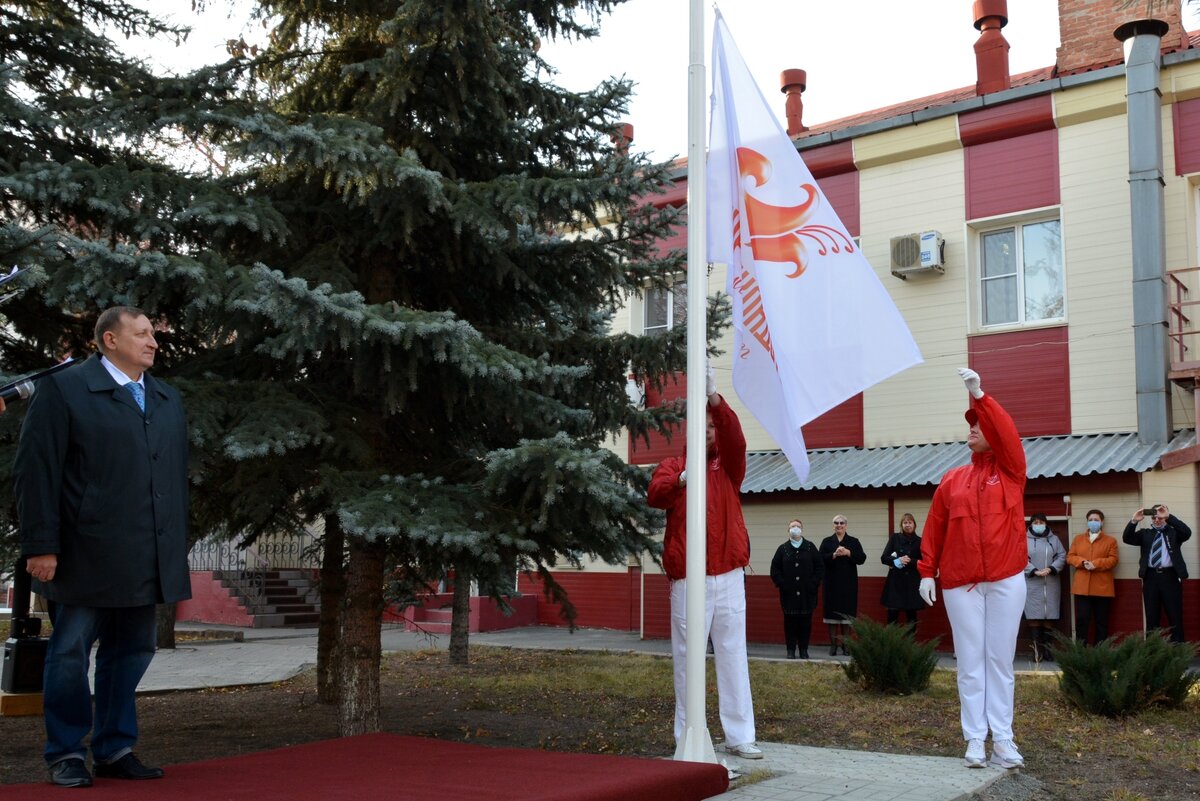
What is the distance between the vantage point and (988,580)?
22.0ft

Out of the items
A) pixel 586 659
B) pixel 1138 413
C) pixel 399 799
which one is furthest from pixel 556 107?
pixel 1138 413

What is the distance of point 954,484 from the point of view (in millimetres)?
7156

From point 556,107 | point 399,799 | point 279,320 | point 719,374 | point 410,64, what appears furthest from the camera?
point 719,374

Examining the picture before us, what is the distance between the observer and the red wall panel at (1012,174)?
1678cm

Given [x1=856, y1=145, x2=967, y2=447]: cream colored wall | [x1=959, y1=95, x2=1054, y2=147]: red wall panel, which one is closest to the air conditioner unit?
[x1=856, y1=145, x2=967, y2=447]: cream colored wall

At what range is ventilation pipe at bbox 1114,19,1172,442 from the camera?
1515 centimetres

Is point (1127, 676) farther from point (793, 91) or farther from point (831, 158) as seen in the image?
point (793, 91)

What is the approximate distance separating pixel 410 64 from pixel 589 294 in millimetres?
2105

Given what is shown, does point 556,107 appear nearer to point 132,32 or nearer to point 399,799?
point 132,32

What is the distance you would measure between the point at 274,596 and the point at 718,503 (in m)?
19.8

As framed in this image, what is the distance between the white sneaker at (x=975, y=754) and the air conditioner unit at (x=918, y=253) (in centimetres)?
1169

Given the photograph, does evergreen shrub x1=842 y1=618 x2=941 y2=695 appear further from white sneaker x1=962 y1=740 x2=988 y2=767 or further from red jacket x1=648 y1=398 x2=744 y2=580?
red jacket x1=648 y1=398 x2=744 y2=580

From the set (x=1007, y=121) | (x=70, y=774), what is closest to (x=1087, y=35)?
(x=1007, y=121)

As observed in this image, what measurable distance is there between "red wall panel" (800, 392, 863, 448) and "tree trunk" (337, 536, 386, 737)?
12.0 m
